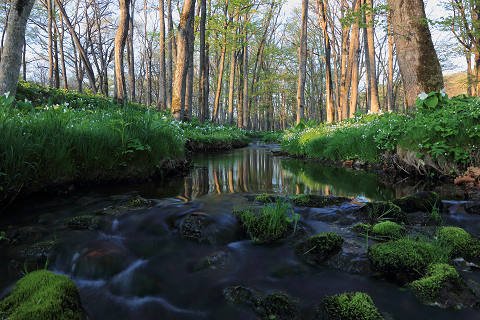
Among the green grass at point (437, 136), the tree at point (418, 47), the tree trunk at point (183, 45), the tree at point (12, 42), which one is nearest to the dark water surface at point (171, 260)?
the green grass at point (437, 136)

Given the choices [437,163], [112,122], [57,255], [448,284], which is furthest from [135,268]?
[437,163]

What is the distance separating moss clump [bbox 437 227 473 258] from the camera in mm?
2389

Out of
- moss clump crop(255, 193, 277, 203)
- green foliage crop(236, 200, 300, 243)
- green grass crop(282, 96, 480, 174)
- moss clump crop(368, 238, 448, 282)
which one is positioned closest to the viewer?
moss clump crop(368, 238, 448, 282)

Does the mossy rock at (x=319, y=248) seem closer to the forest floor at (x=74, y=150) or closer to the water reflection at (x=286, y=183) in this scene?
the water reflection at (x=286, y=183)

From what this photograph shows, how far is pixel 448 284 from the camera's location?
6.22 feet

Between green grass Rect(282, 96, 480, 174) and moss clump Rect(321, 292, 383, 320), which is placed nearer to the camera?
moss clump Rect(321, 292, 383, 320)

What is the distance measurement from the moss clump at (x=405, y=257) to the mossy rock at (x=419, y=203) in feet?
3.76

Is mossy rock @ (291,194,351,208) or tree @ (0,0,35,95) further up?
tree @ (0,0,35,95)

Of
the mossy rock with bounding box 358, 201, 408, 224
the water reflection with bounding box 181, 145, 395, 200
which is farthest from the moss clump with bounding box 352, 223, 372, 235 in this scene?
the water reflection with bounding box 181, 145, 395, 200

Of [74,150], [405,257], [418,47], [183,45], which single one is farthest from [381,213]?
[183,45]

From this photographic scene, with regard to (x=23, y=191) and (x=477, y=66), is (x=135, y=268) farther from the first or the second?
(x=477, y=66)

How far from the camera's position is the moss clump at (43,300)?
1521mm

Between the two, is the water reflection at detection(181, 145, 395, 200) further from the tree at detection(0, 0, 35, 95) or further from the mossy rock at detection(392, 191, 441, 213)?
the tree at detection(0, 0, 35, 95)

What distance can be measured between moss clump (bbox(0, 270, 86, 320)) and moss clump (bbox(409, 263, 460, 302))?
194 centimetres
